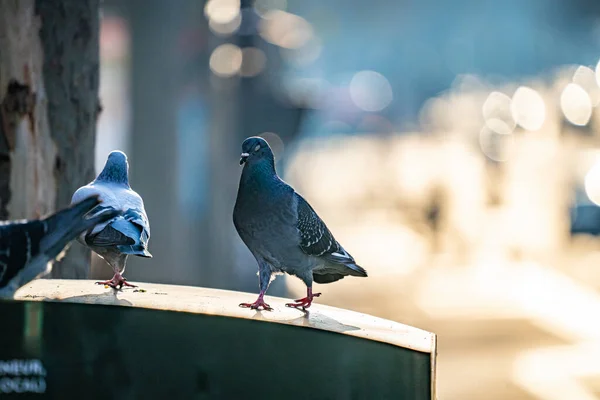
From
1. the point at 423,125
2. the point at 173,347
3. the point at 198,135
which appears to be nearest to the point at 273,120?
the point at 198,135

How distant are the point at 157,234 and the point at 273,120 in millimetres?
3328

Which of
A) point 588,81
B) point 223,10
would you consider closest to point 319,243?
point 223,10

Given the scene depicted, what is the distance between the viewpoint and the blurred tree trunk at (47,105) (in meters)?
4.09

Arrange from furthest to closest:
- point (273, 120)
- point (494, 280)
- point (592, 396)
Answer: point (494, 280), point (273, 120), point (592, 396)

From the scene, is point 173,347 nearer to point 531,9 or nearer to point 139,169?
point 139,169

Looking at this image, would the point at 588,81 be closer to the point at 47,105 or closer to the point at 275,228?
the point at 47,105

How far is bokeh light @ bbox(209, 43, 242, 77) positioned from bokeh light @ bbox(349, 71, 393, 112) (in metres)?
16.2

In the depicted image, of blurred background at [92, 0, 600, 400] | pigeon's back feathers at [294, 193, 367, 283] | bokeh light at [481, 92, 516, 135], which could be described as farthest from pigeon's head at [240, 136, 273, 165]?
bokeh light at [481, 92, 516, 135]

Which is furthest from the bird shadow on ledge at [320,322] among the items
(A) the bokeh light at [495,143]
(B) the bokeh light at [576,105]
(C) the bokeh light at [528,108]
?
(C) the bokeh light at [528,108]

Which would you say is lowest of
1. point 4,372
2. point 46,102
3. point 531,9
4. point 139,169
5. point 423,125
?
point 4,372

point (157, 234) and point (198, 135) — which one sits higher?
point (198, 135)

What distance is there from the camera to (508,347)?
892cm

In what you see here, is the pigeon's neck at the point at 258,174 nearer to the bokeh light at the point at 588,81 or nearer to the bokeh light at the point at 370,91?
the bokeh light at the point at 588,81

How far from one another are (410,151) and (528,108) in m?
3.36
